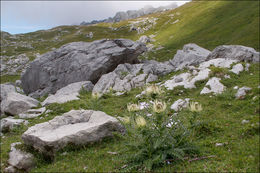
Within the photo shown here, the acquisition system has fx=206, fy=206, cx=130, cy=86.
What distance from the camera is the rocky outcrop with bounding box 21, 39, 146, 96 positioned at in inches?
1118

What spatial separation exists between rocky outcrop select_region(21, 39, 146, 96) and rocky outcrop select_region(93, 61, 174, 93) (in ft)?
8.93

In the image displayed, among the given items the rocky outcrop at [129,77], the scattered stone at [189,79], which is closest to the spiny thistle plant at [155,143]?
the scattered stone at [189,79]

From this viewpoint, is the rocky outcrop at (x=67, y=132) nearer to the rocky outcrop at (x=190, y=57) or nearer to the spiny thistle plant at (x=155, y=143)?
the spiny thistle plant at (x=155, y=143)

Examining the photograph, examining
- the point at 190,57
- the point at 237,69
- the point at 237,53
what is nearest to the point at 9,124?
the point at 237,69

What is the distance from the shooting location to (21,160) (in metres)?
8.24

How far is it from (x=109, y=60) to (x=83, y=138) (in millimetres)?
20693

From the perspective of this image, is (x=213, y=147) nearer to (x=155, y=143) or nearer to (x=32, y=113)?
(x=155, y=143)

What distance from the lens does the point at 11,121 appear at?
45.6ft

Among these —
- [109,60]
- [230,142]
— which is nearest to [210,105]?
[230,142]

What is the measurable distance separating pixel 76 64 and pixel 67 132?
2144 centimetres

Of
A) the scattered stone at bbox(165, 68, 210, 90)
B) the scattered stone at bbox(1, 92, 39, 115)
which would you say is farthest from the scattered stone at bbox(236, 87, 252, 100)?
the scattered stone at bbox(1, 92, 39, 115)

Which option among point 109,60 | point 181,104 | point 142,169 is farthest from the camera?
point 109,60

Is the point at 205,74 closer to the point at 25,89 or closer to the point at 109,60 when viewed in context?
the point at 109,60

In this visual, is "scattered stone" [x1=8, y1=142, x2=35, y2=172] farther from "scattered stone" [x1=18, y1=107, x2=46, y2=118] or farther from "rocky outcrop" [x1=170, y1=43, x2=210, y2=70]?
"rocky outcrop" [x1=170, y1=43, x2=210, y2=70]
